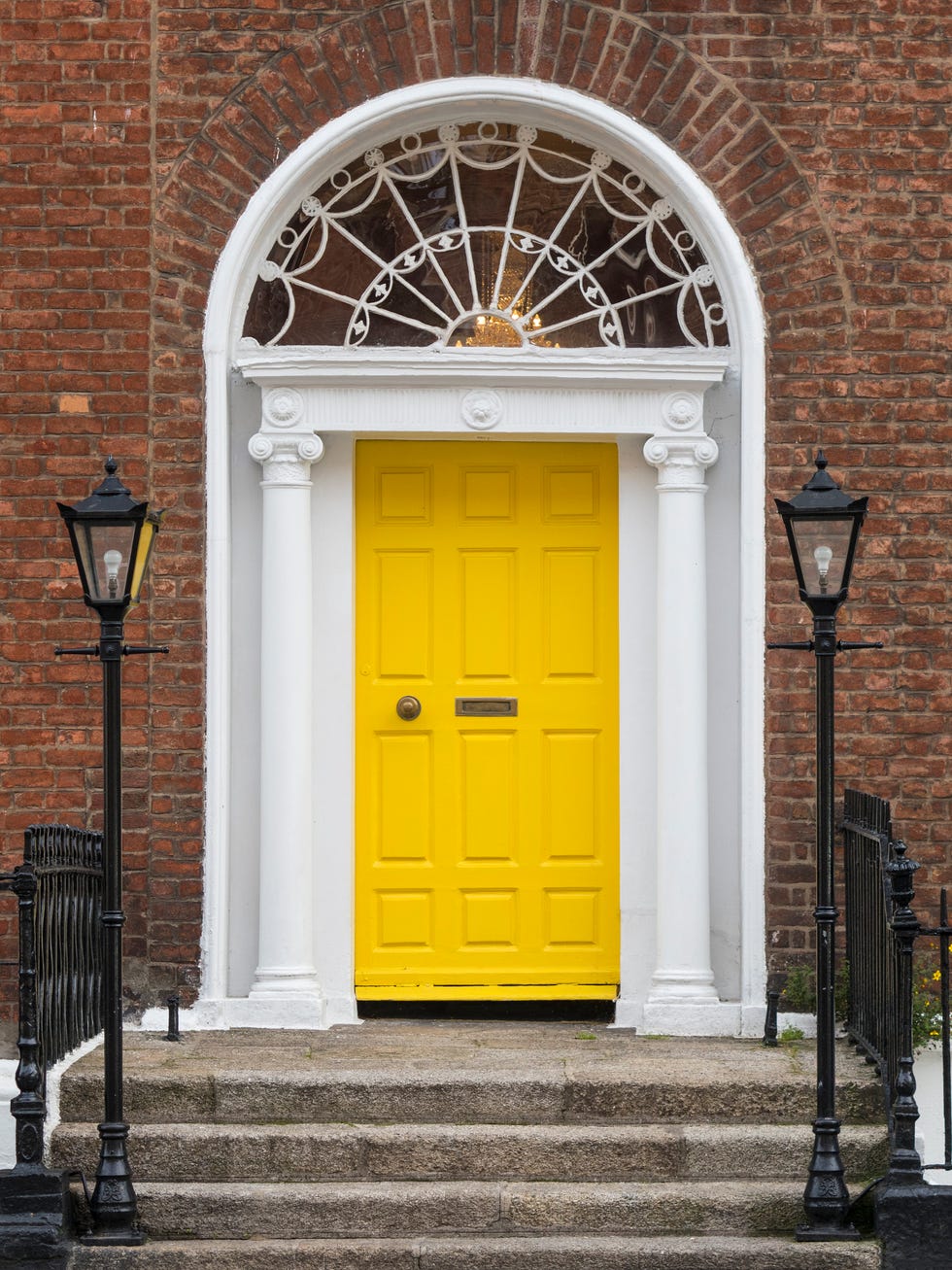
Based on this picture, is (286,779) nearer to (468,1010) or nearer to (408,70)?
(468,1010)

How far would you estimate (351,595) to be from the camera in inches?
275

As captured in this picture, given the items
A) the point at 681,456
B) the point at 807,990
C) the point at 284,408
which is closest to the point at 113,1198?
the point at 807,990

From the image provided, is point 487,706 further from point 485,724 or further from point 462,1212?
point 462,1212

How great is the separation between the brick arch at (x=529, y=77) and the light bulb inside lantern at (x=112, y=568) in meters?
1.74

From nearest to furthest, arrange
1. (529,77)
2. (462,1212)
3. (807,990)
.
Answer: (462,1212) → (807,990) → (529,77)

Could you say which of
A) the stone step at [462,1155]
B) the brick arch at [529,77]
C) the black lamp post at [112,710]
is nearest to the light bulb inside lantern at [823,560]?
the brick arch at [529,77]

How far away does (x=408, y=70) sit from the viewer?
6770 mm

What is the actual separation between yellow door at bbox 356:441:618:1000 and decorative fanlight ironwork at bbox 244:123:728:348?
0.51m

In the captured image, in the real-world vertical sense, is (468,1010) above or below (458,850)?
below

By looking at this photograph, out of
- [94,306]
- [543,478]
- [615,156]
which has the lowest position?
[543,478]

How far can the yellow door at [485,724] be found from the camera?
277 inches

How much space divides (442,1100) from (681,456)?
267 centimetres

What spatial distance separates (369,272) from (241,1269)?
386cm

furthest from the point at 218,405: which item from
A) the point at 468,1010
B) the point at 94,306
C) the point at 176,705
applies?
the point at 468,1010
